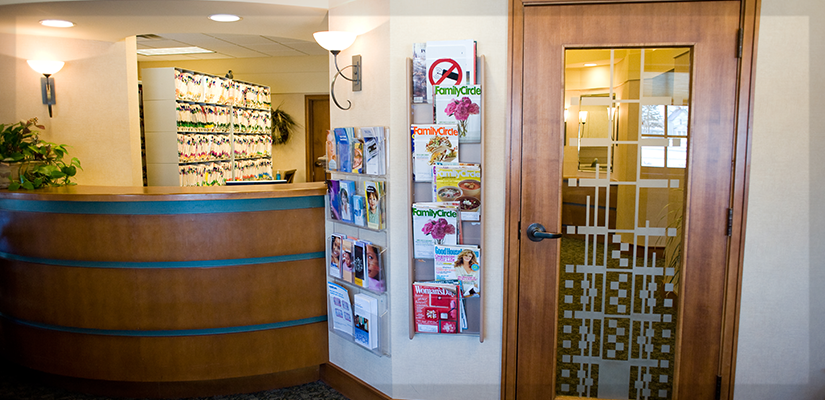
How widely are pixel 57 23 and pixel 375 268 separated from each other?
311 centimetres

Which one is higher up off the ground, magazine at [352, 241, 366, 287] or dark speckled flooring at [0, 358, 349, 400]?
magazine at [352, 241, 366, 287]

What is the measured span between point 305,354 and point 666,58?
2553 mm

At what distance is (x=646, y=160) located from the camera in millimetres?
2439

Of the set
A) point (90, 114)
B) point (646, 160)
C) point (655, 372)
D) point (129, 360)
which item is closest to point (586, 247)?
point (646, 160)

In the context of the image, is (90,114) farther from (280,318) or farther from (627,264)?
(627,264)

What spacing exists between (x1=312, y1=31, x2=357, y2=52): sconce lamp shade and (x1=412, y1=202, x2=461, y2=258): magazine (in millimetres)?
942

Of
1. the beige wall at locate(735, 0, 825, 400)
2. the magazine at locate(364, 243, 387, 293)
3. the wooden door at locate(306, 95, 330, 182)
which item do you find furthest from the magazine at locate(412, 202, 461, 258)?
the wooden door at locate(306, 95, 330, 182)

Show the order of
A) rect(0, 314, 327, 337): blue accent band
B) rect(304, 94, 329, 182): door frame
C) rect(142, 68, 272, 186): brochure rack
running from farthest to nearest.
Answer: rect(304, 94, 329, 182): door frame, rect(142, 68, 272, 186): brochure rack, rect(0, 314, 327, 337): blue accent band

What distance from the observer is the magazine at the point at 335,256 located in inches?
115

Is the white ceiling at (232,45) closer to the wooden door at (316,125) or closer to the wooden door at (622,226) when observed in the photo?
the wooden door at (316,125)

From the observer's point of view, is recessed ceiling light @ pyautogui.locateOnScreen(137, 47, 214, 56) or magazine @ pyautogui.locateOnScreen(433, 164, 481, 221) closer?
magazine @ pyautogui.locateOnScreen(433, 164, 481, 221)

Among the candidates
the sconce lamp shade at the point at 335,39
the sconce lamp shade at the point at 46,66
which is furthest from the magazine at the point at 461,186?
the sconce lamp shade at the point at 46,66

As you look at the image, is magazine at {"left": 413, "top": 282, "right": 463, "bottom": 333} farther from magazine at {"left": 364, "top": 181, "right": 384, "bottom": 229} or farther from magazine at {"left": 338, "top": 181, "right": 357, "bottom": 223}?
magazine at {"left": 338, "top": 181, "right": 357, "bottom": 223}

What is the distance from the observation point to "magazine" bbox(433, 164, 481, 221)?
2.45 metres
